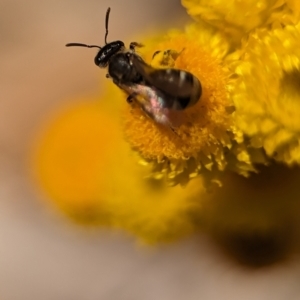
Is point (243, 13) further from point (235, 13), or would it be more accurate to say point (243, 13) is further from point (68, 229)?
point (68, 229)

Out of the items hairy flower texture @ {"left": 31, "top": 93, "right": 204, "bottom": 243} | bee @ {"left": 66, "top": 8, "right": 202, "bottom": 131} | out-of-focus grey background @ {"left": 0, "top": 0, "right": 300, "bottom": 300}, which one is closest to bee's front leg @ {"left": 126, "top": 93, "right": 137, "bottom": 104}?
bee @ {"left": 66, "top": 8, "right": 202, "bottom": 131}

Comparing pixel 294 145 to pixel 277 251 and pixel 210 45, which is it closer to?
pixel 210 45

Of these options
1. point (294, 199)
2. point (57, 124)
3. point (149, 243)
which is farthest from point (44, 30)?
point (294, 199)

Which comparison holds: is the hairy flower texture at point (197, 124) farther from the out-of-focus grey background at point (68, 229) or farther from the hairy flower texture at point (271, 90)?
the out-of-focus grey background at point (68, 229)

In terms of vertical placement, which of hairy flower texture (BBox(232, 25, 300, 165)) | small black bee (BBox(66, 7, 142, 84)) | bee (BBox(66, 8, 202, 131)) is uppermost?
small black bee (BBox(66, 7, 142, 84))

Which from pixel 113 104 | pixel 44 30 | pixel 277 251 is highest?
pixel 44 30

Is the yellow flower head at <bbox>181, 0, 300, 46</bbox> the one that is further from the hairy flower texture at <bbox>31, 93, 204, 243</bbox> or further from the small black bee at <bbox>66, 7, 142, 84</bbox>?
the hairy flower texture at <bbox>31, 93, 204, 243</bbox>
